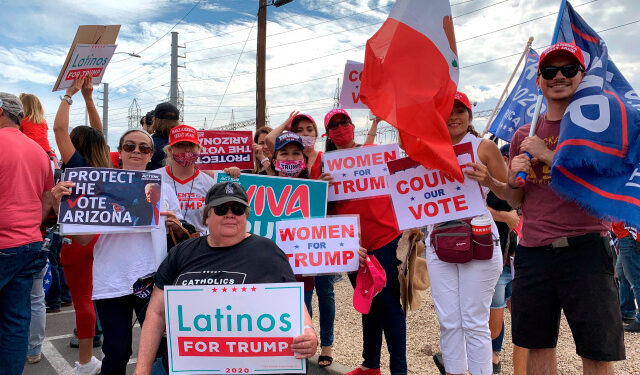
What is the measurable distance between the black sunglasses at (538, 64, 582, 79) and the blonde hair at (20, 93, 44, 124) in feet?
14.7

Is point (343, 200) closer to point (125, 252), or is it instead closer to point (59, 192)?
point (125, 252)

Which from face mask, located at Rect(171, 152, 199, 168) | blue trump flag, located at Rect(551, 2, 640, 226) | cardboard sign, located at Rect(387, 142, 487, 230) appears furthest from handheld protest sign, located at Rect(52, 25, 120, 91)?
blue trump flag, located at Rect(551, 2, 640, 226)

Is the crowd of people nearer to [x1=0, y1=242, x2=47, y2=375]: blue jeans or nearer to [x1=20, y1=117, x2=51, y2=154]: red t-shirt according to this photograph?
[x1=0, y1=242, x2=47, y2=375]: blue jeans

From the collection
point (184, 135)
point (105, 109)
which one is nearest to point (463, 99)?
point (184, 135)

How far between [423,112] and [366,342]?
78.5 inches

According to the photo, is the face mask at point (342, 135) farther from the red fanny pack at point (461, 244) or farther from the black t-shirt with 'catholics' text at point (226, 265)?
the black t-shirt with 'catholics' text at point (226, 265)

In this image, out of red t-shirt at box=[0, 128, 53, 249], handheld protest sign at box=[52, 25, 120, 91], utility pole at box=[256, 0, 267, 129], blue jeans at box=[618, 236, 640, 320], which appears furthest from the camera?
utility pole at box=[256, 0, 267, 129]

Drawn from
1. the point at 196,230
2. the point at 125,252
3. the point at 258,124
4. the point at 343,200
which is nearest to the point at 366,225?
the point at 343,200

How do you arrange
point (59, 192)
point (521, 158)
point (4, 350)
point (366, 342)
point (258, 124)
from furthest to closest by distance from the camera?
point (258, 124)
point (366, 342)
point (4, 350)
point (59, 192)
point (521, 158)

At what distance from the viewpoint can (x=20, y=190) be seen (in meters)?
3.32

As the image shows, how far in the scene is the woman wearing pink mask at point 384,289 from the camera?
142 inches

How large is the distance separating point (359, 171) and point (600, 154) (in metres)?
1.82

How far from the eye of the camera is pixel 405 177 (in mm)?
3314

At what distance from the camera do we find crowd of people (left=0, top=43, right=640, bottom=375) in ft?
8.46
